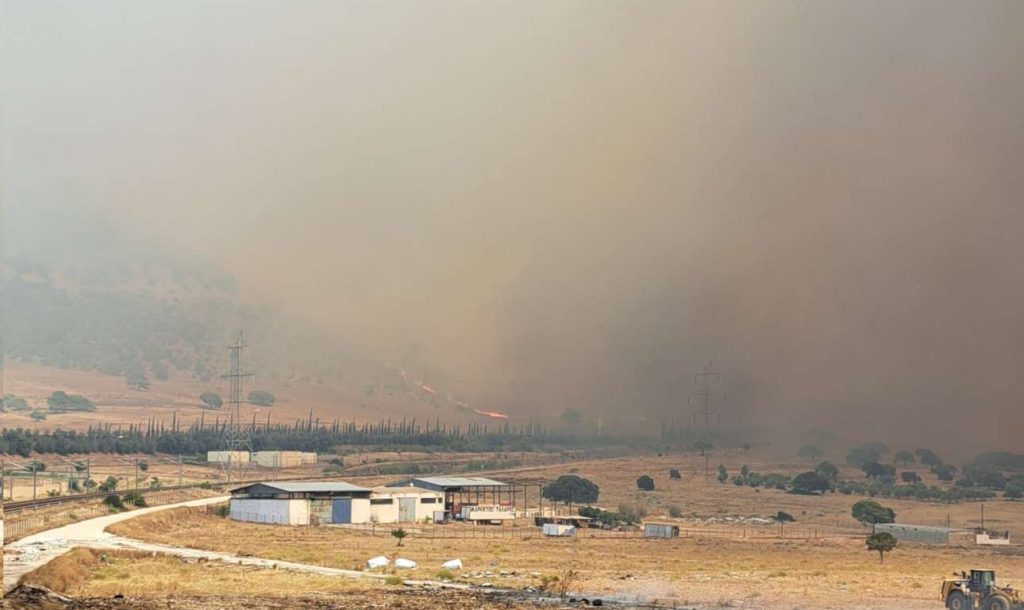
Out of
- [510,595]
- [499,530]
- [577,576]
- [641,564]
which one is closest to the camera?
[510,595]

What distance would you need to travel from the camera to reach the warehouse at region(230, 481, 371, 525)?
263 feet

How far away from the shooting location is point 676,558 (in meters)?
60.8

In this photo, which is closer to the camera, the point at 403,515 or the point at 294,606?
the point at 294,606

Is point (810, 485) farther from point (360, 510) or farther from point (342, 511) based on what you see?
point (342, 511)

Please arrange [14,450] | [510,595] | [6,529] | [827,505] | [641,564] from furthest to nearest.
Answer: [14,450]
[827,505]
[6,529]
[641,564]
[510,595]

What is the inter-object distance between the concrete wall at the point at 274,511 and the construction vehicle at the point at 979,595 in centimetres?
4963

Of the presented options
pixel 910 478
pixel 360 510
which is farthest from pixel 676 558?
pixel 910 478

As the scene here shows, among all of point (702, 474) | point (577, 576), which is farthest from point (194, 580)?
point (702, 474)

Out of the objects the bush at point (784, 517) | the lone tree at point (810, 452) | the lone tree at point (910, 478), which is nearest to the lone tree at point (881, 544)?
the bush at point (784, 517)

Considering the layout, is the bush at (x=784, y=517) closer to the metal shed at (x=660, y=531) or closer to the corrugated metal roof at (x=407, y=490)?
the metal shed at (x=660, y=531)

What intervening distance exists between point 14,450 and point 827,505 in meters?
90.3

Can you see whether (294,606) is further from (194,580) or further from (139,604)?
(194,580)

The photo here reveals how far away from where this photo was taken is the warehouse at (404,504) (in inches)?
3361

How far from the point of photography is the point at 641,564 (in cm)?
5656
